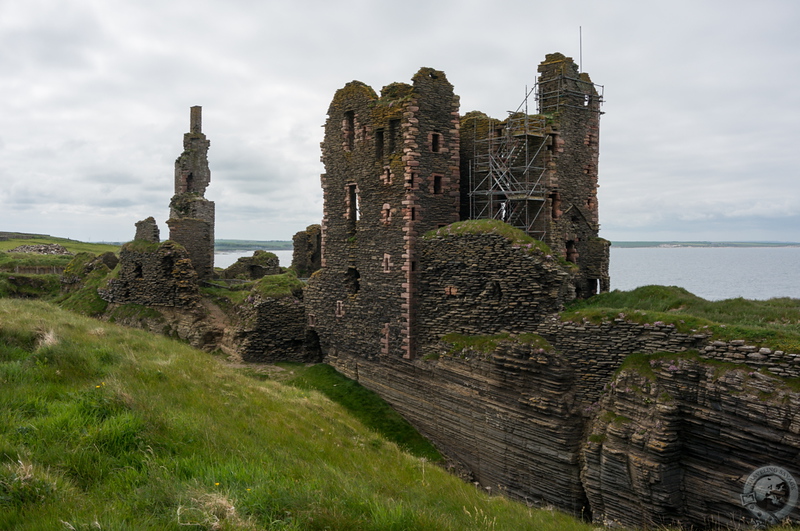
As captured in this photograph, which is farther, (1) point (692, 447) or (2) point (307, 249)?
(2) point (307, 249)

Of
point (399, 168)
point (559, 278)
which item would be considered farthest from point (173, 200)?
point (559, 278)

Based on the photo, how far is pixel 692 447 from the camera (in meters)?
14.5

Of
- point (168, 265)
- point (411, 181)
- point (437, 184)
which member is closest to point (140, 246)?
point (168, 265)

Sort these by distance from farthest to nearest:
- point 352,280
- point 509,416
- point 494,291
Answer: point 352,280 → point 494,291 → point 509,416

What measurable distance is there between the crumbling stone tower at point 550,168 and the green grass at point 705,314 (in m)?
3.03

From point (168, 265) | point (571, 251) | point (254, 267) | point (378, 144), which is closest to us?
point (378, 144)

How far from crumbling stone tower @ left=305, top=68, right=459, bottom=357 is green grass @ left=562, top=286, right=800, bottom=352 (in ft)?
24.7

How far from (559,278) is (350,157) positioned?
12.4 m

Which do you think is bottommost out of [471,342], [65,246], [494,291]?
[471,342]

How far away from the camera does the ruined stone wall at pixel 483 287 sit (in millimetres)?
19188

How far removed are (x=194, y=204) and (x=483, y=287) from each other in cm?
2562

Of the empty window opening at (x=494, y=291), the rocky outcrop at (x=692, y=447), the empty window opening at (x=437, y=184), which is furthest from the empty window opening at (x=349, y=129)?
the rocky outcrop at (x=692, y=447)

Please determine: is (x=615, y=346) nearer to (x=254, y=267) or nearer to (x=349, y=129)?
(x=349, y=129)

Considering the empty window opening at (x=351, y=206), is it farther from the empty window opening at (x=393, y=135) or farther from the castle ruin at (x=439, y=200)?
the empty window opening at (x=393, y=135)
